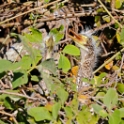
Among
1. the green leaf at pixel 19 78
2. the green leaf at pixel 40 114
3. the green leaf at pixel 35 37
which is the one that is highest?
the green leaf at pixel 35 37

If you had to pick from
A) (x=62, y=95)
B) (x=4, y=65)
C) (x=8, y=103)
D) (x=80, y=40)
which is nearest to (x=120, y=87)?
(x=80, y=40)

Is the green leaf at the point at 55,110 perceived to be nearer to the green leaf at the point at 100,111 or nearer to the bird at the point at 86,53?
the green leaf at the point at 100,111

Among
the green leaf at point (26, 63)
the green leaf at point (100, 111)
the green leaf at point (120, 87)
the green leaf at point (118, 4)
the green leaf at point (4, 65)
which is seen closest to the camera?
the green leaf at point (4, 65)

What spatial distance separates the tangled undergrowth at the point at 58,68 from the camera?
1.62m

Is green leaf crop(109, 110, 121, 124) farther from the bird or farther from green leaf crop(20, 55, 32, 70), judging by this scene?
the bird

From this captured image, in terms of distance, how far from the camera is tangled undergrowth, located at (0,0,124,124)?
5.32 ft

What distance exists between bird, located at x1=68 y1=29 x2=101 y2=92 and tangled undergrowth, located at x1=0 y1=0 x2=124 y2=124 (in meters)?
0.04

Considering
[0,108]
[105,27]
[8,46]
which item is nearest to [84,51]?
[105,27]

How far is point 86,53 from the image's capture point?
2635 millimetres

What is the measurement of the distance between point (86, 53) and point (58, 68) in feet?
2.12

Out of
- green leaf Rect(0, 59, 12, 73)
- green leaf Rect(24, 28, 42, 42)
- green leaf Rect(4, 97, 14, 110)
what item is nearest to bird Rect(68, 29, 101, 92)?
green leaf Rect(24, 28, 42, 42)

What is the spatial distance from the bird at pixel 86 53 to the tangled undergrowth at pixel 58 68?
0.04 meters

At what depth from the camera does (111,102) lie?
5.68 ft

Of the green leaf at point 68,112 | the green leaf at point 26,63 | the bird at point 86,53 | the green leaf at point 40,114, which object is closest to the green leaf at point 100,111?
the green leaf at point 68,112
